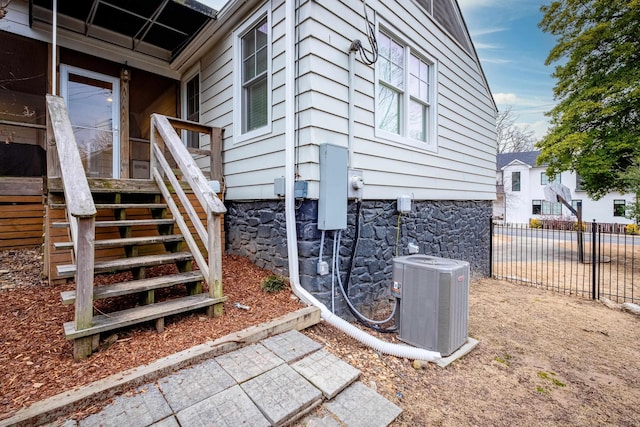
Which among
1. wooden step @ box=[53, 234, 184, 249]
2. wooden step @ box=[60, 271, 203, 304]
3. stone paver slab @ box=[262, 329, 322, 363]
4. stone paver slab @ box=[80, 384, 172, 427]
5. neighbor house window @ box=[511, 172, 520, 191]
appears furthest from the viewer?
neighbor house window @ box=[511, 172, 520, 191]

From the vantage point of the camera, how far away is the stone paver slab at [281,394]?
1720 mm

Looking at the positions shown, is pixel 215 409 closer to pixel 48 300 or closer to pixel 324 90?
pixel 48 300

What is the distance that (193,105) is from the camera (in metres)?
5.76

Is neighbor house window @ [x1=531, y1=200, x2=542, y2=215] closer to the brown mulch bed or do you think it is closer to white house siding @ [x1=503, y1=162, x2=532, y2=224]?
white house siding @ [x1=503, y1=162, x2=532, y2=224]

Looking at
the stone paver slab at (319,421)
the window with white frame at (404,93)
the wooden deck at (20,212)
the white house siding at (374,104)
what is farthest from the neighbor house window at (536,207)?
the wooden deck at (20,212)

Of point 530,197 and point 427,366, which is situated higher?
point 530,197

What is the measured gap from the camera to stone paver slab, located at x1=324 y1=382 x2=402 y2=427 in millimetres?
1812

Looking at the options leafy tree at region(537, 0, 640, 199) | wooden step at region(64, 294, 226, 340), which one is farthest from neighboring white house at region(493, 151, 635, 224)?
wooden step at region(64, 294, 226, 340)

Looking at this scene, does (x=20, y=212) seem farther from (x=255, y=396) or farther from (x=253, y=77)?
(x=255, y=396)

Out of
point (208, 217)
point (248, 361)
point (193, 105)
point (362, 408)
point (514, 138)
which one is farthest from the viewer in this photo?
point (514, 138)

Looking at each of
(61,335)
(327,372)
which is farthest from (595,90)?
(61,335)

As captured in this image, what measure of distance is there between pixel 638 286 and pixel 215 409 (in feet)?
28.8

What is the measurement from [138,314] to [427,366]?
96.1 inches

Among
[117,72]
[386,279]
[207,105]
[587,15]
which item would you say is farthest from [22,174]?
[587,15]
